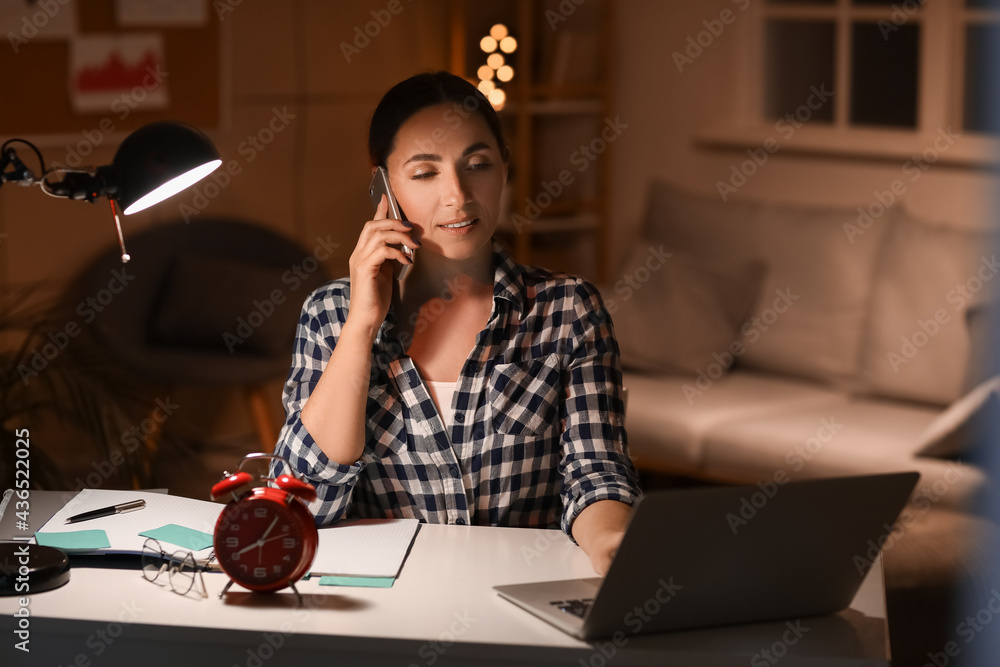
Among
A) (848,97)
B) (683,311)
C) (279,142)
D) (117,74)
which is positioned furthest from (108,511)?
(848,97)

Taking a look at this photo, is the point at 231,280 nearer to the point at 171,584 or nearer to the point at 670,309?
the point at 670,309

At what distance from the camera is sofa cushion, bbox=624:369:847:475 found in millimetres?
3580

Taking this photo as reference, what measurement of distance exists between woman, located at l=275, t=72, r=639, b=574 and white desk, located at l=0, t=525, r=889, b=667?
1.21 ft

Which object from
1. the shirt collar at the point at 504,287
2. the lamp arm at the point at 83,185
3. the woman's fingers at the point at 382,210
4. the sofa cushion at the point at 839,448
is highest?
the lamp arm at the point at 83,185

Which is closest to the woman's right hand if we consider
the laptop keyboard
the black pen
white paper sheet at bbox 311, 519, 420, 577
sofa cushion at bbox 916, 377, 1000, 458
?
white paper sheet at bbox 311, 519, 420, 577

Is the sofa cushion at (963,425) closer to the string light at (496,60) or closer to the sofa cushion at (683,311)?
the sofa cushion at (683,311)

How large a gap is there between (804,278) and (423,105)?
2.31 meters

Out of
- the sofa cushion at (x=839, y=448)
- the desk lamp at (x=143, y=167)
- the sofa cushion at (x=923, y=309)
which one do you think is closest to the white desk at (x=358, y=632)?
the desk lamp at (x=143, y=167)

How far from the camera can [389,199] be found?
1855 mm

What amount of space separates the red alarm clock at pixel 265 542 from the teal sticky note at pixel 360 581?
0.05 m

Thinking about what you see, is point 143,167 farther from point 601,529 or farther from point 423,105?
point 601,529

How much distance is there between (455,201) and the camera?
71.2 inches

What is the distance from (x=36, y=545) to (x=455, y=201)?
2.52 feet

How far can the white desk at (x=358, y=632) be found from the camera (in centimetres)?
127
